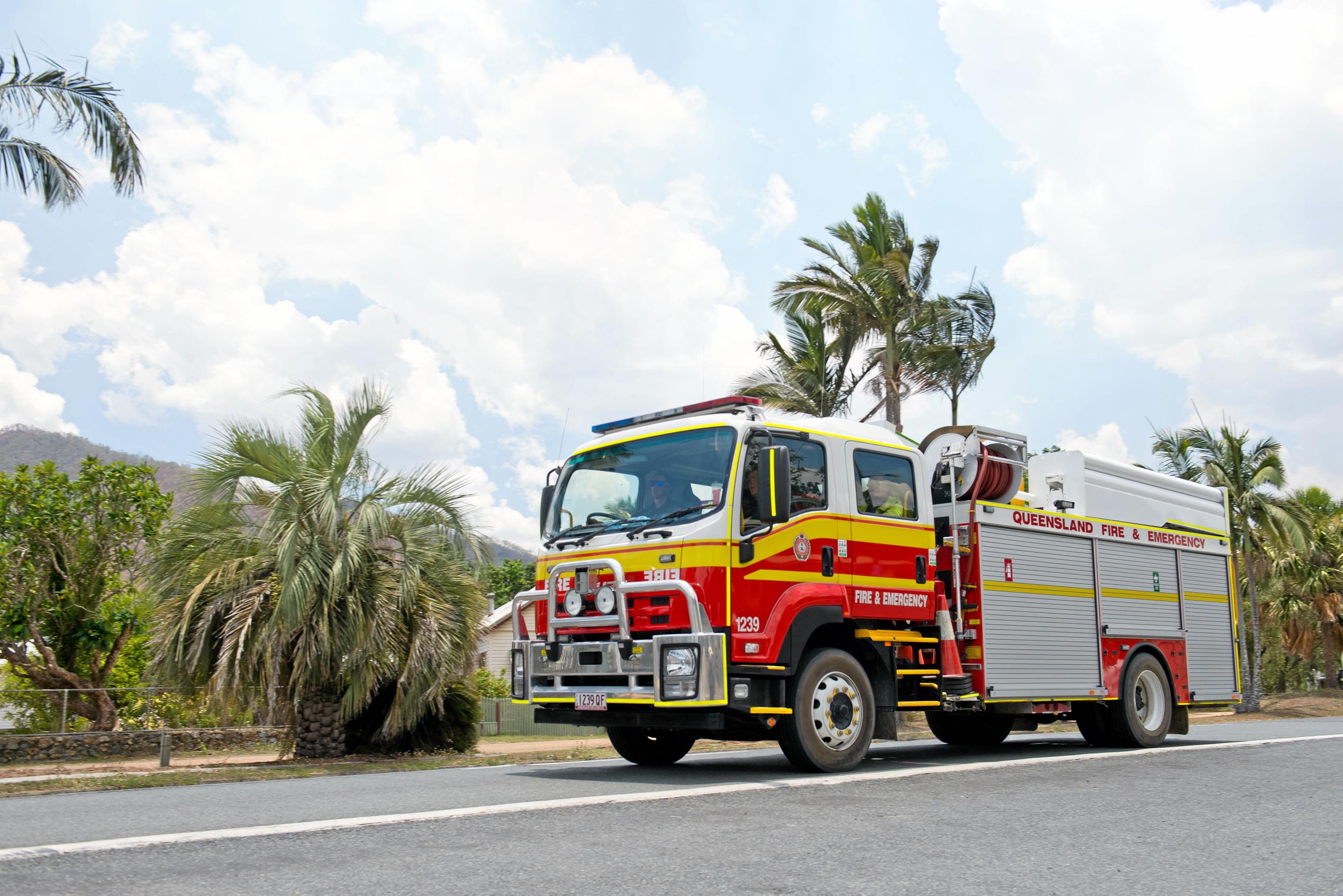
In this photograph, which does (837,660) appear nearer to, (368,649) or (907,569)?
(907,569)

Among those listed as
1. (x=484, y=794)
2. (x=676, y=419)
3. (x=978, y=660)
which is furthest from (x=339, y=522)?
(x=978, y=660)

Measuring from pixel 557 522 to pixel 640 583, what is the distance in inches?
57.7

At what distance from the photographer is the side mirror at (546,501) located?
10078 millimetres

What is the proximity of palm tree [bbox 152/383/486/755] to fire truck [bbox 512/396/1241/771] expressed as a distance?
338 centimetres

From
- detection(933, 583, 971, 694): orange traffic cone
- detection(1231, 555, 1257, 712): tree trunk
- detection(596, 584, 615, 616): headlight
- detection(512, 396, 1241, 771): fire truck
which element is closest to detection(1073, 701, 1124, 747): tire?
detection(512, 396, 1241, 771): fire truck

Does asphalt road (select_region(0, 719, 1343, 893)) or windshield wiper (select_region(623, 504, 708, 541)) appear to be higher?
windshield wiper (select_region(623, 504, 708, 541))

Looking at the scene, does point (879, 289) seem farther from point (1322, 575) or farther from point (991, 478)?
point (1322, 575)

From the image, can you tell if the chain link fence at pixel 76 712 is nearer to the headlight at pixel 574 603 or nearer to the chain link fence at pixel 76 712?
the chain link fence at pixel 76 712

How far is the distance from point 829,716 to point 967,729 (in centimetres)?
455

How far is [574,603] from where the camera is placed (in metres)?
9.02

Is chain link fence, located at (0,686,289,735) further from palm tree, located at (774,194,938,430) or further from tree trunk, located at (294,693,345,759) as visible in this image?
palm tree, located at (774,194,938,430)

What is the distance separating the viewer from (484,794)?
24.9ft

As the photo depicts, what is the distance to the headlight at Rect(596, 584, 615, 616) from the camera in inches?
344

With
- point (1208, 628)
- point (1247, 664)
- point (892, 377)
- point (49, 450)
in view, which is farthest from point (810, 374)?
point (49, 450)
